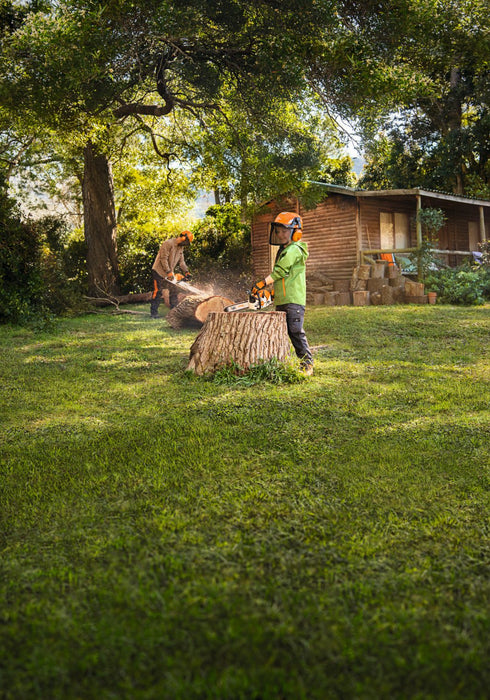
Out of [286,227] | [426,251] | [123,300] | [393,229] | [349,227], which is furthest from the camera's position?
[393,229]

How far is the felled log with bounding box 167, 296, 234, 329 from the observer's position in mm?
10852

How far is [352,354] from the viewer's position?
783 cm

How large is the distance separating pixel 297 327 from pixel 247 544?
14.4 ft

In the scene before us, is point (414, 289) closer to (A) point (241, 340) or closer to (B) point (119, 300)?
(B) point (119, 300)

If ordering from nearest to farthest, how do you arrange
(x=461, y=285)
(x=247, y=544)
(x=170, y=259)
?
1. (x=247, y=544)
2. (x=170, y=259)
3. (x=461, y=285)

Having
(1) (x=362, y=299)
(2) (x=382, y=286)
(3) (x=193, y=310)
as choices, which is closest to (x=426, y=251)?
(2) (x=382, y=286)

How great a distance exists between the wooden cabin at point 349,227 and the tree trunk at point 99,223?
636cm

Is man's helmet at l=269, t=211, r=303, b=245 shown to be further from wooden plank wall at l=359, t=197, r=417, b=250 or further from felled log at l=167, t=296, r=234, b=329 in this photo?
wooden plank wall at l=359, t=197, r=417, b=250

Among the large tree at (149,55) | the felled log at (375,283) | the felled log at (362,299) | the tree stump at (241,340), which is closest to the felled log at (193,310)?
the tree stump at (241,340)

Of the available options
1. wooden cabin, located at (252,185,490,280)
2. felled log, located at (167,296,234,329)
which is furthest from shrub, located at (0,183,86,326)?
wooden cabin, located at (252,185,490,280)

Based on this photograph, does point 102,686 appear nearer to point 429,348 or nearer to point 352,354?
point 352,354

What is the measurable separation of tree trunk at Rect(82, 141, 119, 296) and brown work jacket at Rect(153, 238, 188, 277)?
20.4 feet

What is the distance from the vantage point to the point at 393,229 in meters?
21.2

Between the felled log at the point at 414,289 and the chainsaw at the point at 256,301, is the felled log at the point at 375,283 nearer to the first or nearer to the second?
the felled log at the point at 414,289
